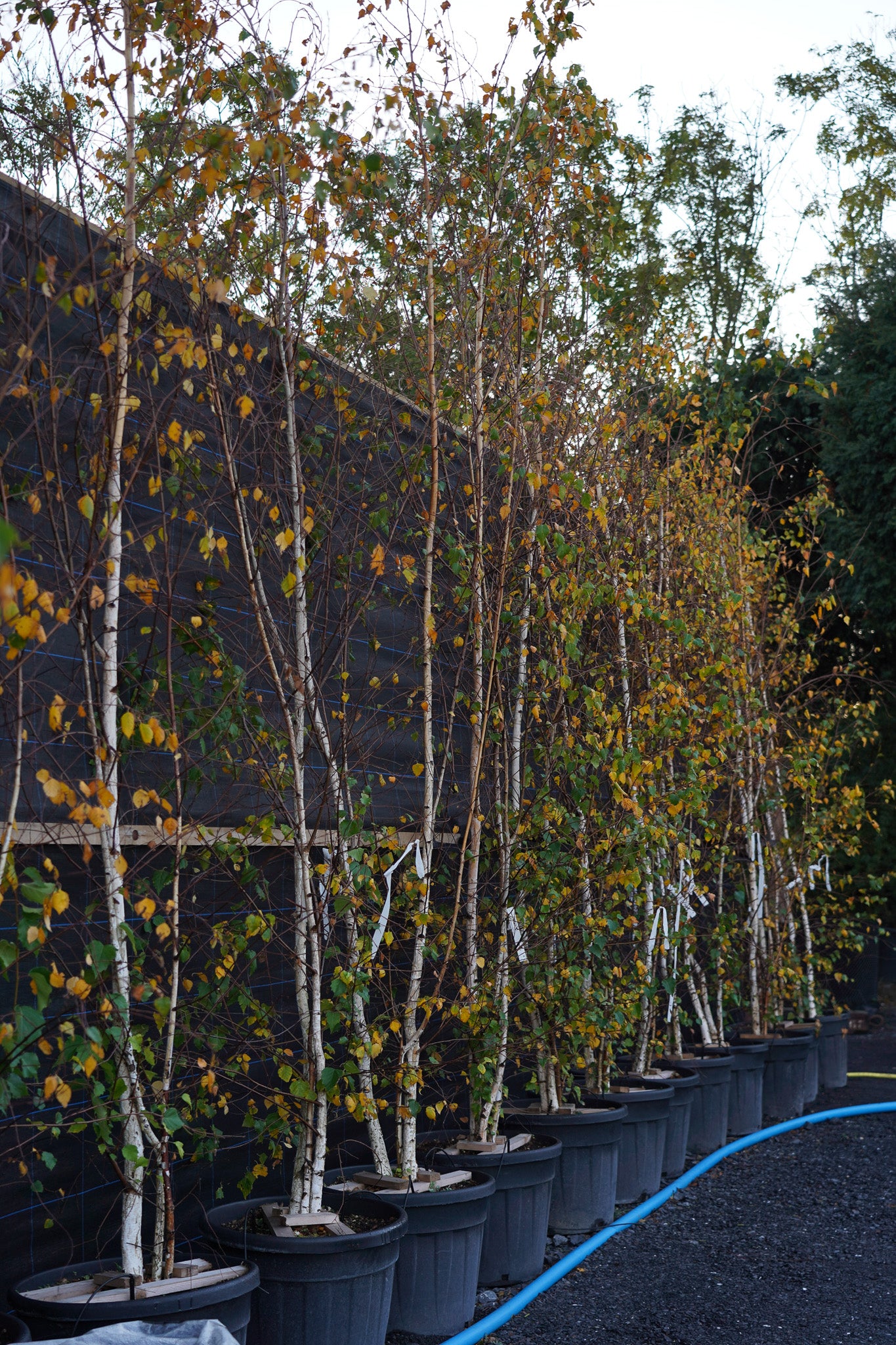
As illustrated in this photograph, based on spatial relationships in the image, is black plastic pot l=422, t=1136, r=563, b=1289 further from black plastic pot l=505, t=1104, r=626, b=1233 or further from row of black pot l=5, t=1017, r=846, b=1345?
black plastic pot l=505, t=1104, r=626, b=1233

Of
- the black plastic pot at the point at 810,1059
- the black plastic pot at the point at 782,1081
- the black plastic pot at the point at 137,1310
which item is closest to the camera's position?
the black plastic pot at the point at 137,1310

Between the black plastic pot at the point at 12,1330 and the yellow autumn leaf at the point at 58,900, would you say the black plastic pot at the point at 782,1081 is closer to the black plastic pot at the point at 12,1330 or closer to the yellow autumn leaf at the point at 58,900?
the black plastic pot at the point at 12,1330

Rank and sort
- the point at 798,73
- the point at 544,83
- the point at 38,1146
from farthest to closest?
the point at 798,73, the point at 544,83, the point at 38,1146

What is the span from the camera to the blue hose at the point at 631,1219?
3070 millimetres

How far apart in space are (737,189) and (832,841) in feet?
29.5

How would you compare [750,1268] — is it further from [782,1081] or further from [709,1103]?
[782,1081]

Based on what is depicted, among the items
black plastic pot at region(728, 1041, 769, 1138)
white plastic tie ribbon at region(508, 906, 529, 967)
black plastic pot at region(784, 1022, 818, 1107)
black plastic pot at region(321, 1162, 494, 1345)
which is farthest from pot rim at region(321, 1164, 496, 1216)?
black plastic pot at region(784, 1022, 818, 1107)

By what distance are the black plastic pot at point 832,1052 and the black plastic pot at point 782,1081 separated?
0.58 metres

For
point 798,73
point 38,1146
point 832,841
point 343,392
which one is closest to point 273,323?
point 343,392

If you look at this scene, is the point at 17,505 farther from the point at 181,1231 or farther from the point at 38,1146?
the point at 181,1231

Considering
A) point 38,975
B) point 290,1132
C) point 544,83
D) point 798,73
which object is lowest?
point 290,1132

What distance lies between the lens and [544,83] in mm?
3359

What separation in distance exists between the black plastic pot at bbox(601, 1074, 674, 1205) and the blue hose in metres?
0.06

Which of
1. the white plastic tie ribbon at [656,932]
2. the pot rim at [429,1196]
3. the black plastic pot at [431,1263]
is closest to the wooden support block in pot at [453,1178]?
the pot rim at [429,1196]
